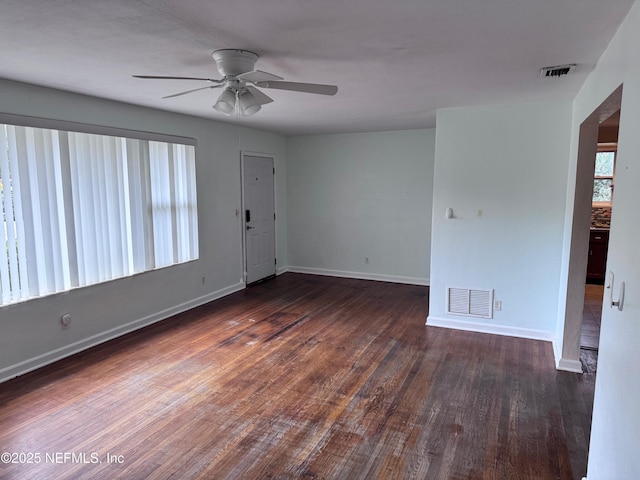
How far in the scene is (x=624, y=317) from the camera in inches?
63.8

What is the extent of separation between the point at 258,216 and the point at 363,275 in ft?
6.50

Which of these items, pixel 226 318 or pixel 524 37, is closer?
pixel 524 37

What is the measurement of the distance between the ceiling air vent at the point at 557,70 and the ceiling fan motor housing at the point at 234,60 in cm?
194

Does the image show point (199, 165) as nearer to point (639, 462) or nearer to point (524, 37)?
point (524, 37)

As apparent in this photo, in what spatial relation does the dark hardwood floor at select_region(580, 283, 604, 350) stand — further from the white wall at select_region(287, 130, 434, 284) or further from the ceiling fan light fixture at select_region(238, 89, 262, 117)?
the ceiling fan light fixture at select_region(238, 89, 262, 117)

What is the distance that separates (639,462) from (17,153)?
412cm

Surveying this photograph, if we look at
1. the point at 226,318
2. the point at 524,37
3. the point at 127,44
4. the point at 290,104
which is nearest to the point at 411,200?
the point at 290,104

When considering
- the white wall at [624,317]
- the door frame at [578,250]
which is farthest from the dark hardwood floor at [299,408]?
the white wall at [624,317]

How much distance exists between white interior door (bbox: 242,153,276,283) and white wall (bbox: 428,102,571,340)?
9.51 ft

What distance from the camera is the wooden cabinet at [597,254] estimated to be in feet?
20.3

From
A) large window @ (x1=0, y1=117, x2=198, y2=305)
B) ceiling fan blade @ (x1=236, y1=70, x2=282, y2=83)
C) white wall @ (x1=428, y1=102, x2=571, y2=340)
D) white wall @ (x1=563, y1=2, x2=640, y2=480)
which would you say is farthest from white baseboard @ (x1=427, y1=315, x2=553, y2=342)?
ceiling fan blade @ (x1=236, y1=70, x2=282, y2=83)

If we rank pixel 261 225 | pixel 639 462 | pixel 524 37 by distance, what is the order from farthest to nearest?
1. pixel 261 225
2. pixel 524 37
3. pixel 639 462

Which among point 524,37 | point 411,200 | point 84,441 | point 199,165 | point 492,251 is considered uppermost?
point 524,37

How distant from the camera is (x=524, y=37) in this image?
2088 mm
